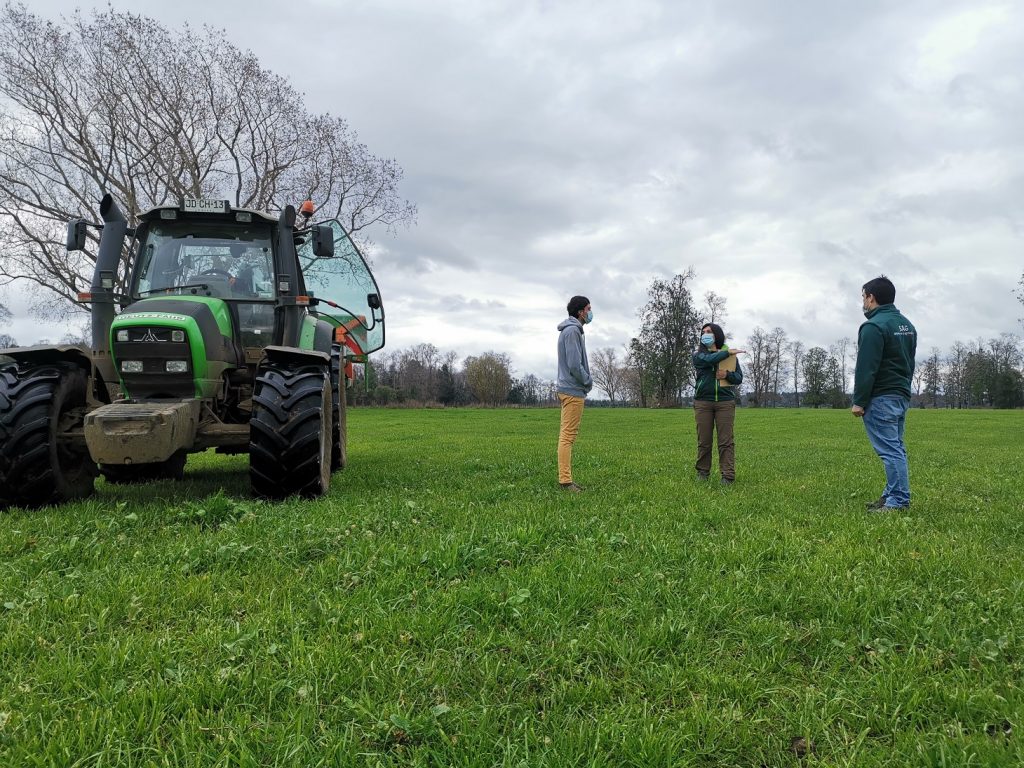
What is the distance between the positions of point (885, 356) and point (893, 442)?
33.1 inches

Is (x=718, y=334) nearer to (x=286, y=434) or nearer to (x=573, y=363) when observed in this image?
(x=573, y=363)

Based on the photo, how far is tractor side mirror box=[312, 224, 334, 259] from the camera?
237 inches

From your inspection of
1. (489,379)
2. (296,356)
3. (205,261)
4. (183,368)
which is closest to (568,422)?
(296,356)

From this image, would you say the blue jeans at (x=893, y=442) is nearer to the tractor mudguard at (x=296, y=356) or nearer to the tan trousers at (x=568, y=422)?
the tan trousers at (x=568, y=422)

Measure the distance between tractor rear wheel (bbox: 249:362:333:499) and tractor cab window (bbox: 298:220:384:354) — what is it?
1983 millimetres

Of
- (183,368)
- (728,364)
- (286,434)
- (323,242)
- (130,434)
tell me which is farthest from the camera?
(728,364)

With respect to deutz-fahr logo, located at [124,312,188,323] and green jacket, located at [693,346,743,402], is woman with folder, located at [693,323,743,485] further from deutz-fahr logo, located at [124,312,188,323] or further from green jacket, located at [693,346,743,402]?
deutz-fahr logo, located at [124,312,188,323]

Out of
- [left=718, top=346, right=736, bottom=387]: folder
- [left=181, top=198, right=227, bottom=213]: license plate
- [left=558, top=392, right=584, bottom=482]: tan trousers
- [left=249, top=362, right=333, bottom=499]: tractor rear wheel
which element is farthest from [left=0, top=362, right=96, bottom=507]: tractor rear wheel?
[left=718, top=346, right=736, bottom=387]: folder

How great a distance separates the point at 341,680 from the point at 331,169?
28.6m

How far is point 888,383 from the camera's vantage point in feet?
18.6

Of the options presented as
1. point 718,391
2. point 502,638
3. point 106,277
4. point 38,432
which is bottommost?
point 502,638

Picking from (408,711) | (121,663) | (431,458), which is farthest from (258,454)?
(431,458)

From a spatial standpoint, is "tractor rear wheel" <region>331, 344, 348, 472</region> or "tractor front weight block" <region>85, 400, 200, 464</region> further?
"tractor rear wheel" <region>331, 344, 348, 472</region>

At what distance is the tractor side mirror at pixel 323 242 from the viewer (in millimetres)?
6027
